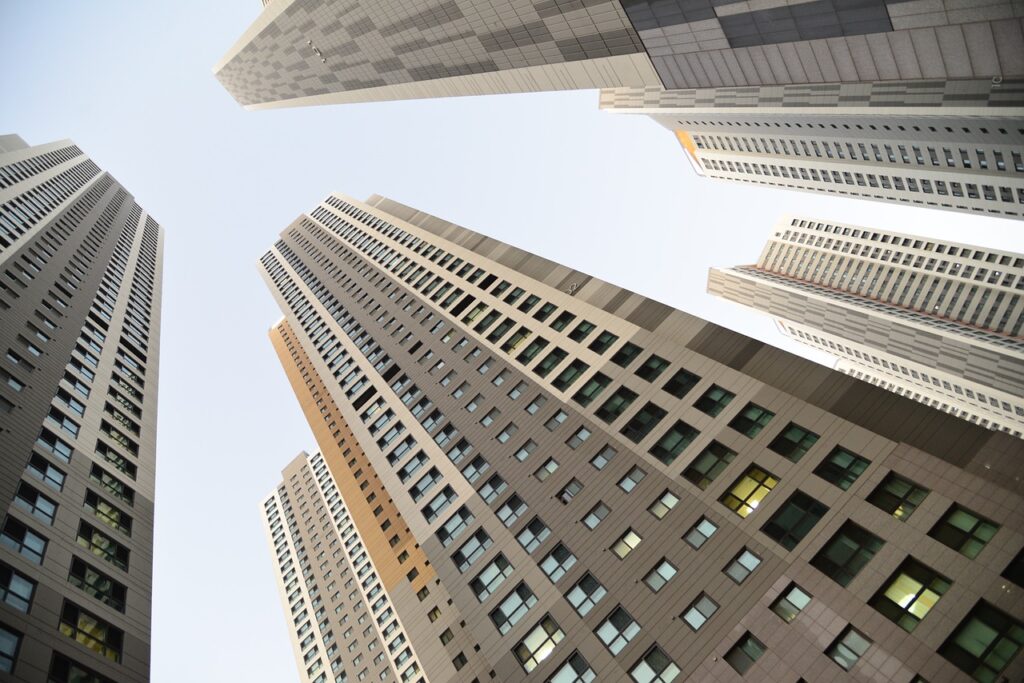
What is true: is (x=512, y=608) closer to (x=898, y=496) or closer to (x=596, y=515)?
(x=596, y=515)

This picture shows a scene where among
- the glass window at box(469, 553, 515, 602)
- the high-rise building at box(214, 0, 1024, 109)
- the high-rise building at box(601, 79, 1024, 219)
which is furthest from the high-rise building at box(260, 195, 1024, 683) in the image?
the high-rise building at box(601, 79, 1024, 219)

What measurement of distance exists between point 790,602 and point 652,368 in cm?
1717

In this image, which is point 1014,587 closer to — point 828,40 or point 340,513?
point 828,40

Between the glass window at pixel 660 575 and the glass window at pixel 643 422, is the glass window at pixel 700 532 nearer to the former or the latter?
the glass window at pixel 660 575

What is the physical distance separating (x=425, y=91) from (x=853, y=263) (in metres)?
155

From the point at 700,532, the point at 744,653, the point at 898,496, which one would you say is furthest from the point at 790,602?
the point at 898,496

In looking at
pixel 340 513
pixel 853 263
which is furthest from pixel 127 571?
pixel 853 263

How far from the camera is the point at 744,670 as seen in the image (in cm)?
2473

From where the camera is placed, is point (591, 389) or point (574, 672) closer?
point (574, 672)

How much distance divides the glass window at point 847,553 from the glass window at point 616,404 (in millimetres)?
14279

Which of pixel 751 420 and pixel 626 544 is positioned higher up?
pixel 751 420

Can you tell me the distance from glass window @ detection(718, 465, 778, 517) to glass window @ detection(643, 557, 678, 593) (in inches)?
161

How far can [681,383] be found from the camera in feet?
124

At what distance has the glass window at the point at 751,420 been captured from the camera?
108 ft
